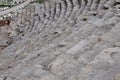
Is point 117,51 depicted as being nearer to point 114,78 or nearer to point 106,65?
point 106,65

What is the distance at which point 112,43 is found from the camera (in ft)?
14.4

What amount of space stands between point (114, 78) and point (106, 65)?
456mm

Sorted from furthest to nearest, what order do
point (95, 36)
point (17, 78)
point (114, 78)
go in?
point (95, 36), point (17, 78), point (114, 78)

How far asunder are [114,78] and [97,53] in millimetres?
1006

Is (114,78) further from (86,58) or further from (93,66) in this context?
(86,58)

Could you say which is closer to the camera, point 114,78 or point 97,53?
point 114,78

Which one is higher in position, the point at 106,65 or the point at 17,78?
the point at 106,65

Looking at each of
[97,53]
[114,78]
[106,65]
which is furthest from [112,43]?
[114,78]

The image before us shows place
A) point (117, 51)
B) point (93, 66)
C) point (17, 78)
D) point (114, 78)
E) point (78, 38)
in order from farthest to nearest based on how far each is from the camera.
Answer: point (78, 38) < point (17, 78) < point (117, 51) < point (93, 66) < point (114, 78)

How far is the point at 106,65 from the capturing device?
3539 millimetres

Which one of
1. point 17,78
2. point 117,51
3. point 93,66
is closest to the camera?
point 93,66

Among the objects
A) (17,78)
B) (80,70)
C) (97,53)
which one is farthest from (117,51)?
(17,78)

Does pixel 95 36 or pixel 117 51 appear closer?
pixel 117 51

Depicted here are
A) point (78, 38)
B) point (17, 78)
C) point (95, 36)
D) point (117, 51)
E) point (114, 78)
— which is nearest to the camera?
point (114, 78)
